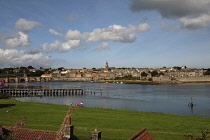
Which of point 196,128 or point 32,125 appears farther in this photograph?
point 196,128

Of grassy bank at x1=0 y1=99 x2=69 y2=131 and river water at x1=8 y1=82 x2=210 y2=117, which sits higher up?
grassy bank at x1=0 y1=99 x2=69 y2=131

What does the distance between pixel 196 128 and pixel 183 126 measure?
1161 millimetres

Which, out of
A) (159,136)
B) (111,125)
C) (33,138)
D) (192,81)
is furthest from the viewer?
(192,81)

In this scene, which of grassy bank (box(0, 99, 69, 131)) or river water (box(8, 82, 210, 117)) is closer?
grassy bank (box(0, 99, 69, 131))

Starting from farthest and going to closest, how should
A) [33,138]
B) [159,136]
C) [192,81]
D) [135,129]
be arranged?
1. [192,81]
2. [135,129]
3. [159,136]
4. [33,138]

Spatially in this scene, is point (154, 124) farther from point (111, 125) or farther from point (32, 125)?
point (32, 125)

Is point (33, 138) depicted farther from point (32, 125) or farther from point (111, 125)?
point (111, 125)

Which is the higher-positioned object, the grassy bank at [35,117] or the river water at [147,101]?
the grassy bank at [35,117]

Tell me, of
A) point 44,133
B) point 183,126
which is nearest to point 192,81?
point 183,126

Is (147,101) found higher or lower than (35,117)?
lower

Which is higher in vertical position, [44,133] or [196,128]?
[44,133]

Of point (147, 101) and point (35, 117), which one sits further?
point (147, 101)

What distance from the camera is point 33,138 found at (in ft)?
33.1

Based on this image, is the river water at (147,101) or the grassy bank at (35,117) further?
the river water at (147,101)
